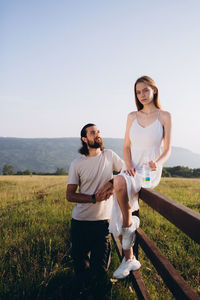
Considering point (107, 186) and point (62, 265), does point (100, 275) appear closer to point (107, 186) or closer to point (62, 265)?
point (62, 265)

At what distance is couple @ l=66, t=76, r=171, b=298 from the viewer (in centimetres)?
327

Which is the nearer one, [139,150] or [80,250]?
[139,150]

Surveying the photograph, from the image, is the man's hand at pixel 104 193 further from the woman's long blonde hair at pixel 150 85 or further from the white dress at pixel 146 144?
the woman's long blonde hair at pixel 150 85

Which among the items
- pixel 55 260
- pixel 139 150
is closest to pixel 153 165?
pixel 139 150

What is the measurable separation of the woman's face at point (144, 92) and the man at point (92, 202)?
1.02 meters

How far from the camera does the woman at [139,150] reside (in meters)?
2.63

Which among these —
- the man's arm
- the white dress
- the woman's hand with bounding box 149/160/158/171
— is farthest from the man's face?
the woman's hand with bounding box 149/160/158/171

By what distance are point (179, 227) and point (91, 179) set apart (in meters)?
2.44

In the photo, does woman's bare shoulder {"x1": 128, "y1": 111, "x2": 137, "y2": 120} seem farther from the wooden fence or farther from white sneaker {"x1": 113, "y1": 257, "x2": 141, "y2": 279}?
white sneaker {"x1": 113, "y1": 257, "x2": 141, "y2": 279}

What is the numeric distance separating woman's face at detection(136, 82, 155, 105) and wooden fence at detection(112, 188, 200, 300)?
1.51 m

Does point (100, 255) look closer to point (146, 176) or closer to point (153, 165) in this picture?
point (146, 176)

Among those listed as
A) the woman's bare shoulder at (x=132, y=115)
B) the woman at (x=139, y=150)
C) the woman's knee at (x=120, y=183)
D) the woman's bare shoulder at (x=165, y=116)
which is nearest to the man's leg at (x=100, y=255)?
the woman at (x=139, y=150)

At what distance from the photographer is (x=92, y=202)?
141 inches

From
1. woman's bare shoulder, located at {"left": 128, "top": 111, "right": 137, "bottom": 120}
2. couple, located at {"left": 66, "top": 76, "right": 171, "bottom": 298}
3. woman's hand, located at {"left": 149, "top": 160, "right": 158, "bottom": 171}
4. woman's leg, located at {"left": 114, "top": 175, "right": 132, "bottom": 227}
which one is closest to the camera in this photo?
woman's leg, located at {"left": 114, "top": 175, "right": 132, "bottom": 227}
